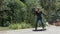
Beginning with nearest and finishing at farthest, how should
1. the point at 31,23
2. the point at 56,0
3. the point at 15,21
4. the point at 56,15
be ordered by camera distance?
the point at 31,23 < the point at 15,21 < the point at 56,0 < the point at 56,15

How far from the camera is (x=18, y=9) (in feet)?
92.1

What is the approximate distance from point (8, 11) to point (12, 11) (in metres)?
0.51

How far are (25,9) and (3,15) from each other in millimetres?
2863

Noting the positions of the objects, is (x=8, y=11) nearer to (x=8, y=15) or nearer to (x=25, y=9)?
(x=8, y=15)

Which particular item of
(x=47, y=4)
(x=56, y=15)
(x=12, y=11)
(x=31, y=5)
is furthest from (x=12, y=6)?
(x=56, y=15)

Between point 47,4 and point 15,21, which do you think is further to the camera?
point 47,4

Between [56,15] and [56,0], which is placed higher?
[56,0]

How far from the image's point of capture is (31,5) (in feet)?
91.9

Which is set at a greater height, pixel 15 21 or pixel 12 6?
pixel 12 6

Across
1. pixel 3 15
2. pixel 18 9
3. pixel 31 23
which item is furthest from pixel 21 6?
pixel 31 23

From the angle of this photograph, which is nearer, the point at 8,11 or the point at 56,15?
the point at 8,11

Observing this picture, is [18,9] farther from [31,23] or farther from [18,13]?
[31,23]

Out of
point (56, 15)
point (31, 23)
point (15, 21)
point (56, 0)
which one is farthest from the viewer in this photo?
point (56, 15)

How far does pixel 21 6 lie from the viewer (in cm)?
2830
